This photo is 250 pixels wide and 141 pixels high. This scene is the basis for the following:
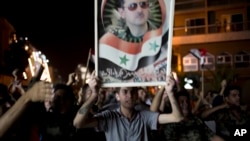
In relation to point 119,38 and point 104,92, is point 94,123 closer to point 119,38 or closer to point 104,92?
point 119,38

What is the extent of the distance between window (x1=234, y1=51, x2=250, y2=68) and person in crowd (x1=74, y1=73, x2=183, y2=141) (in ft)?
109

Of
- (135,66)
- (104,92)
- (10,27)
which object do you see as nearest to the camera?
(135,66)

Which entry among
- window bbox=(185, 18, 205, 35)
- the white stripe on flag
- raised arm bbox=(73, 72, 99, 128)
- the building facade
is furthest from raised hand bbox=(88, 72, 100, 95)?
window bbox=(185, 18, 205, 35)

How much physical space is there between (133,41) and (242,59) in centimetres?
3402

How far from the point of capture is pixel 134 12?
486 centimetres

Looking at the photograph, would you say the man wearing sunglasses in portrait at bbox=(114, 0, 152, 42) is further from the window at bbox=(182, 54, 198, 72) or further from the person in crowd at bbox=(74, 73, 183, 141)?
the window at bbox=(182, 54, 198, 72)

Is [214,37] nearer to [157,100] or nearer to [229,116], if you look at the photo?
[229,116]

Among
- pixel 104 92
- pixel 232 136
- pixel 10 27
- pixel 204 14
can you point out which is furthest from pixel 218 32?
pixel 232 136

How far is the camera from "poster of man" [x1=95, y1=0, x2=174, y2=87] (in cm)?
477

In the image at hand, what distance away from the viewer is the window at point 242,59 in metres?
37.2

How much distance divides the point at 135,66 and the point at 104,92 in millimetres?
5268

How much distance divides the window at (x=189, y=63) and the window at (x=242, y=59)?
3.32 metres

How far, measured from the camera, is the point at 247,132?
23.8ft

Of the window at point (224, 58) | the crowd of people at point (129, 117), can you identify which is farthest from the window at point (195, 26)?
the crowd of people at point (129, 117)
